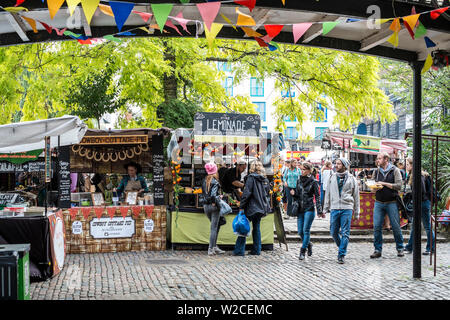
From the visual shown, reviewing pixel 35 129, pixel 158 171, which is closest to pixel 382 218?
pixel 158 171

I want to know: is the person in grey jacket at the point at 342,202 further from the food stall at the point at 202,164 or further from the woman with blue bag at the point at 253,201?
the food stall at the point at 202,164

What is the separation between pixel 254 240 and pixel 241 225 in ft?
2.26

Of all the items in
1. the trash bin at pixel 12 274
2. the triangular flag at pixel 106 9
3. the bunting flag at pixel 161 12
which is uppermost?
the triangular flag at pixel 106 9

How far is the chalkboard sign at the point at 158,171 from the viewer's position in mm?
11670

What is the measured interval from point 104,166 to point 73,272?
12.7ft

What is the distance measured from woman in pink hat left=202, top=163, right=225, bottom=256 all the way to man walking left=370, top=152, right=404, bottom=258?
3252 mm

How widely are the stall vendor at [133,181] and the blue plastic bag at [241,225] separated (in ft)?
8.56

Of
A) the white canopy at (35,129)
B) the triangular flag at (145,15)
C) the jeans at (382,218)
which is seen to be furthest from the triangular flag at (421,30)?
the white canopy at (35,129)

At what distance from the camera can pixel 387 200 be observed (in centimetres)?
1057

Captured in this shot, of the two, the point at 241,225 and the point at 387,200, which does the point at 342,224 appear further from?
the point at 241,225

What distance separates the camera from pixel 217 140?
38.9 ft

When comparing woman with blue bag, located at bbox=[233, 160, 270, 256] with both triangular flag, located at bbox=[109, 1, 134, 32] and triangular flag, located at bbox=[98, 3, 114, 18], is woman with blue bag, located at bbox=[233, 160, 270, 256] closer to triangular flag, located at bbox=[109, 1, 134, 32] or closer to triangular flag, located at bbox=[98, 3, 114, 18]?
triangular flag, located at bbox=[98, 3, 114, 18]
